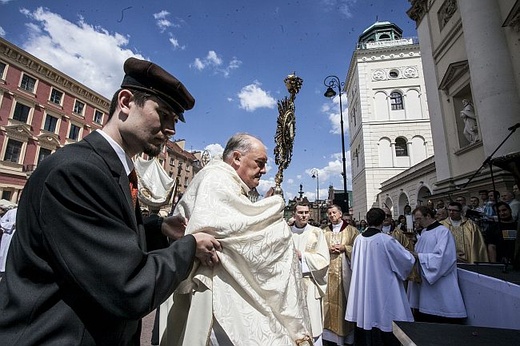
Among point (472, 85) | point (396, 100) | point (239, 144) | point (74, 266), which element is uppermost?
point (396, 100)

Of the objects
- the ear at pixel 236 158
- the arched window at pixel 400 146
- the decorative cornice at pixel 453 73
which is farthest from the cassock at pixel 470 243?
the arched window at pixel 400 146

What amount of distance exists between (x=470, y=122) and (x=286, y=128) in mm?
8729

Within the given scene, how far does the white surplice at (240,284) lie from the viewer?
4.47 ft

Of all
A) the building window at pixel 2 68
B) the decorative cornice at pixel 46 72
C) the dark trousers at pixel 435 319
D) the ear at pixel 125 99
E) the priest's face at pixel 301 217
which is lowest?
the dark trousers at pixel 435 319

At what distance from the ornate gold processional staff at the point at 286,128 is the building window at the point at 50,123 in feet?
86.9

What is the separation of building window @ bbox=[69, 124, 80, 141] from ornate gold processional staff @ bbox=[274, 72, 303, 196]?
90.2 ft

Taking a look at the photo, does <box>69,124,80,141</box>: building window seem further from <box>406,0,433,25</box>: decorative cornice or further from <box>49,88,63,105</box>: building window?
<box>406,0,433,25</box>: decorative cornice

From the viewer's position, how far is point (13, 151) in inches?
A: 836

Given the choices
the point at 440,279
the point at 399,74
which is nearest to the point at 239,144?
the point at 440,279

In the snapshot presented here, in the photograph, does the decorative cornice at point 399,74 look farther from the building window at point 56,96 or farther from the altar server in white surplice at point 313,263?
the building window at point 56,96

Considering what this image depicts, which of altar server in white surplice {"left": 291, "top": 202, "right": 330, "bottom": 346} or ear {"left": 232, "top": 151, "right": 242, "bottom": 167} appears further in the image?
altar server in white surplice {"left": 291, "top": 202, "right": 330, "bottom": 346}

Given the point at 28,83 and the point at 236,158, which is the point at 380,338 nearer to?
the point at 236,158

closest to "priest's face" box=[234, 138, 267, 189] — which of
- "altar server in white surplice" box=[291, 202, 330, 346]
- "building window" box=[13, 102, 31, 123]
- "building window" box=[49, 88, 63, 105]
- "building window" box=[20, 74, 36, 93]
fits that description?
"altar server in white surplice" box=[291, 202, 330, 346]

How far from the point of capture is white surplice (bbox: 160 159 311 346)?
1361mm
